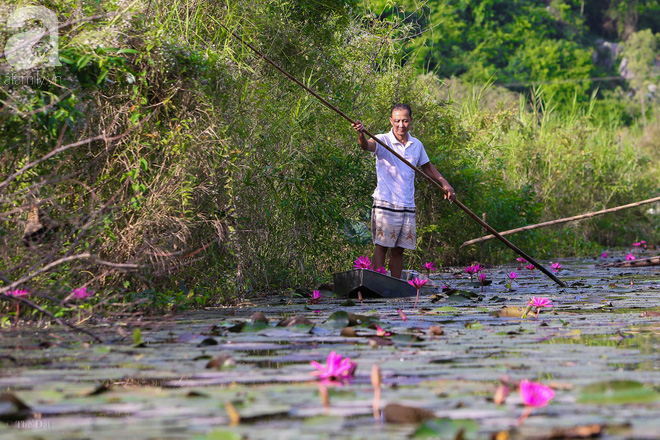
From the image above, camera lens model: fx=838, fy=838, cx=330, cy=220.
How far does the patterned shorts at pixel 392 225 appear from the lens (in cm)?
728

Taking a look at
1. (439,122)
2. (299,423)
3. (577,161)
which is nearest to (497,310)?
(299,423)

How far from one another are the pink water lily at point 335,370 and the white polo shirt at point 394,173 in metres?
4.34

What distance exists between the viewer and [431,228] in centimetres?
952

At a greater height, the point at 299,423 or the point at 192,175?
the point at 192,175

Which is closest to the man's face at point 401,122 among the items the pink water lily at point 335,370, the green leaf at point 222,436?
the pink water lily at point 335,370

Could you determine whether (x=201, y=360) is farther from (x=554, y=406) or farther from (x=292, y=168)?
(x=292, y=168)

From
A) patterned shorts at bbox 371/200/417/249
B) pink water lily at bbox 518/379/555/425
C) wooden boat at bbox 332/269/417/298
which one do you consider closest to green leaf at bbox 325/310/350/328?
wooden boat at bbox 332/269/417/298

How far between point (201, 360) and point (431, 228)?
633 centimetres

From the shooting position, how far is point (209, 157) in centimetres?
563

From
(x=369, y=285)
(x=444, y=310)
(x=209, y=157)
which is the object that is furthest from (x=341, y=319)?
(x=369, y=285)

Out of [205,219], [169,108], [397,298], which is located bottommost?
[397,298]

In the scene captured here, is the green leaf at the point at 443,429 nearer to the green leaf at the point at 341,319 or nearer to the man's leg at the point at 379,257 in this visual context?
the green leaf at the point at 341,319

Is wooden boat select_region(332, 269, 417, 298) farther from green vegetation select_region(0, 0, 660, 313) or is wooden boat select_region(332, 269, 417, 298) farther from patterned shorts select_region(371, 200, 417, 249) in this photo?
patterned shorts select_region(371, 200, 417, 249)

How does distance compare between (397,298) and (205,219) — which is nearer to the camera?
(205,219)
